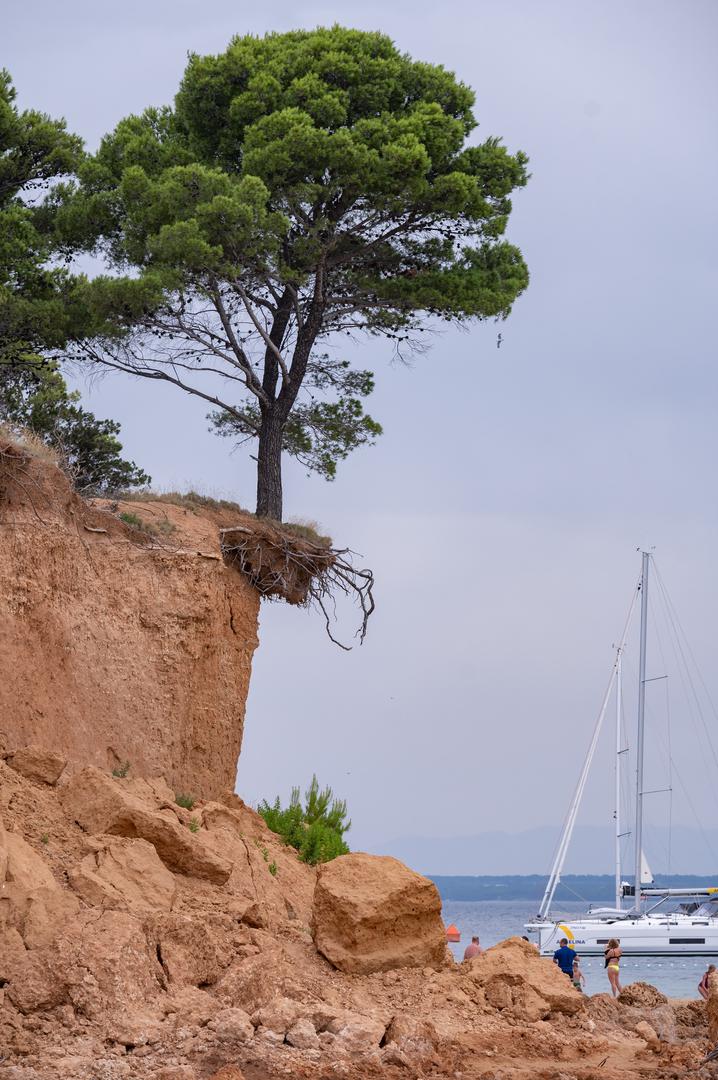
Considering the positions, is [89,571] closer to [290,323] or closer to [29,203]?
[290,323]

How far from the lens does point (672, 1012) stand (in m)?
15.7

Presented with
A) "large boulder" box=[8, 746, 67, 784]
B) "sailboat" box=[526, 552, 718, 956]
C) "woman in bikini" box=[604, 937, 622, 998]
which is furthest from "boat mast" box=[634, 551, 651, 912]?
"large boulder" box=[8, 746, 67, 784]

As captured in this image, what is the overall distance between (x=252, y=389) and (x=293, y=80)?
5335mm

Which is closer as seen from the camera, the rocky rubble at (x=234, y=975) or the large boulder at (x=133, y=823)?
the rocky rubble at (x=234, y=975)

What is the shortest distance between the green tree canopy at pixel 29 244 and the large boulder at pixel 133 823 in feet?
33.2

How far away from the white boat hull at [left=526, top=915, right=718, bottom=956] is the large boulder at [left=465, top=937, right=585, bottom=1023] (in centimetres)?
2681

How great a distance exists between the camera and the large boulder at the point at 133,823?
1409 cm

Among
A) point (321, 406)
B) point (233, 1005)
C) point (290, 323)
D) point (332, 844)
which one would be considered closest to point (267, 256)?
point (290, 323)

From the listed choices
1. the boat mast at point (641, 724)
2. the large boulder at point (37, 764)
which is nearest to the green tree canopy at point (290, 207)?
the large boulder at point (37, 764)

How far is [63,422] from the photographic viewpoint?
2283 centimetres

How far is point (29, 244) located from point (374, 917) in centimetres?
1469

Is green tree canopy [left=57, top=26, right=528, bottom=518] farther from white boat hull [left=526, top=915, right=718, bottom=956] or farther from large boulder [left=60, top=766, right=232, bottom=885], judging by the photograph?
white boat hull [left=526, top=915, right=718, bottom=956]

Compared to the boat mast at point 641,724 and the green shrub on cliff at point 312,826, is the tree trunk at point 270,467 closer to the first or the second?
the green shrub on cliff at point 312,826

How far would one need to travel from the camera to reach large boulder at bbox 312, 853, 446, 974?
45.2 ft
